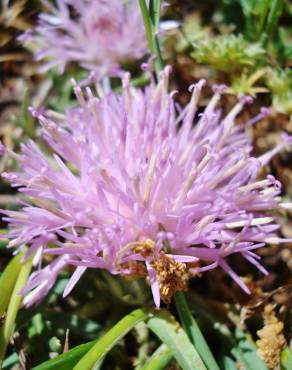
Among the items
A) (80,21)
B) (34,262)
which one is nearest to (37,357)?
(34,262)

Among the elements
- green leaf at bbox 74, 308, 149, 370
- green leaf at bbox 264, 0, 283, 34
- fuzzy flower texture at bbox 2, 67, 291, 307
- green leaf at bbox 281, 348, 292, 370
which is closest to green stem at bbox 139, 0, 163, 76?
fuzzy flower texture at bbox 2, 67, 291, 307

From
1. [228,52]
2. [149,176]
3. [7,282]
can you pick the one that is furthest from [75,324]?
[228,52]

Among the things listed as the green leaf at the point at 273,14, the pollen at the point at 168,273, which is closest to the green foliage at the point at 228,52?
the green leaf at the point at 273,14

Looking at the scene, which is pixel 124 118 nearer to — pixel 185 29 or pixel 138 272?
pixel 138 272

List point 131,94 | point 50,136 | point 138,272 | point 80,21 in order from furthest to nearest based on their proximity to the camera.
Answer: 1. point 80,21
2. point 131,94
3. point 50,136
4. point 138,272

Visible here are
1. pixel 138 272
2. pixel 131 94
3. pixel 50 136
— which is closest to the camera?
pixel 138 272

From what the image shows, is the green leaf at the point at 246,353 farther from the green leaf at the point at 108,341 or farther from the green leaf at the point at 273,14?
the green leaf at the point at 273,14

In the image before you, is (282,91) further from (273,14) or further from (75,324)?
(75,324)
